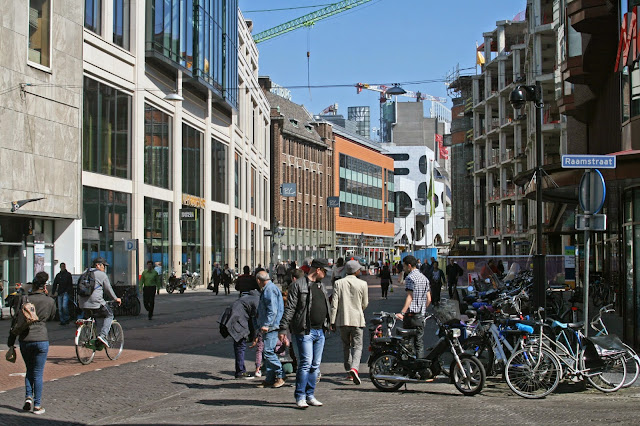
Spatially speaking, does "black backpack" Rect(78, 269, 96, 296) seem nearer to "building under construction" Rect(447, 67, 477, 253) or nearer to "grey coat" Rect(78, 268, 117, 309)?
"grey coat" Rect(78, 268, 117, 309)

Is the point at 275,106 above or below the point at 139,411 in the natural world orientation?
above

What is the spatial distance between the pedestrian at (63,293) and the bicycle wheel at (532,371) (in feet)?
53.2

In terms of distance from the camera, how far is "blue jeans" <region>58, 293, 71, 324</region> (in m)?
24.5

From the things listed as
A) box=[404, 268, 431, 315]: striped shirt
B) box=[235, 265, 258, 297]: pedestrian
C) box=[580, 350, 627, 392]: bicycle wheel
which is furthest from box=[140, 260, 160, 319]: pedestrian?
box=[580, 350, 627, 392]: bicycle wheel

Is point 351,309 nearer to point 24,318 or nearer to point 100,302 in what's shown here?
point 24,318

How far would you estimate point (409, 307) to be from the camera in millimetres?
12844

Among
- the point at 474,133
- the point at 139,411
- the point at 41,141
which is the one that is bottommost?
the point at 139,411

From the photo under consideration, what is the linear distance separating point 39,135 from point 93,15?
896 centimetres

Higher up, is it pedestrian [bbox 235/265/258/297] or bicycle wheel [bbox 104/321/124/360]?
pedestrian [bbox 235/265/258/297]

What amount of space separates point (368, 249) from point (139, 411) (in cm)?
11103

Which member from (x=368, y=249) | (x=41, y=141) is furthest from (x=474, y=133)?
(x=41, y=141)

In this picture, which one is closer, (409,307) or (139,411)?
(139,411)

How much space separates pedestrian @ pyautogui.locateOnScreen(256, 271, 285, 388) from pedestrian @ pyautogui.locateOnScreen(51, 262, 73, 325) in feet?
43.9

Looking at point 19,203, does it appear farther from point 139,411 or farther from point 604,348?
point 604,348
